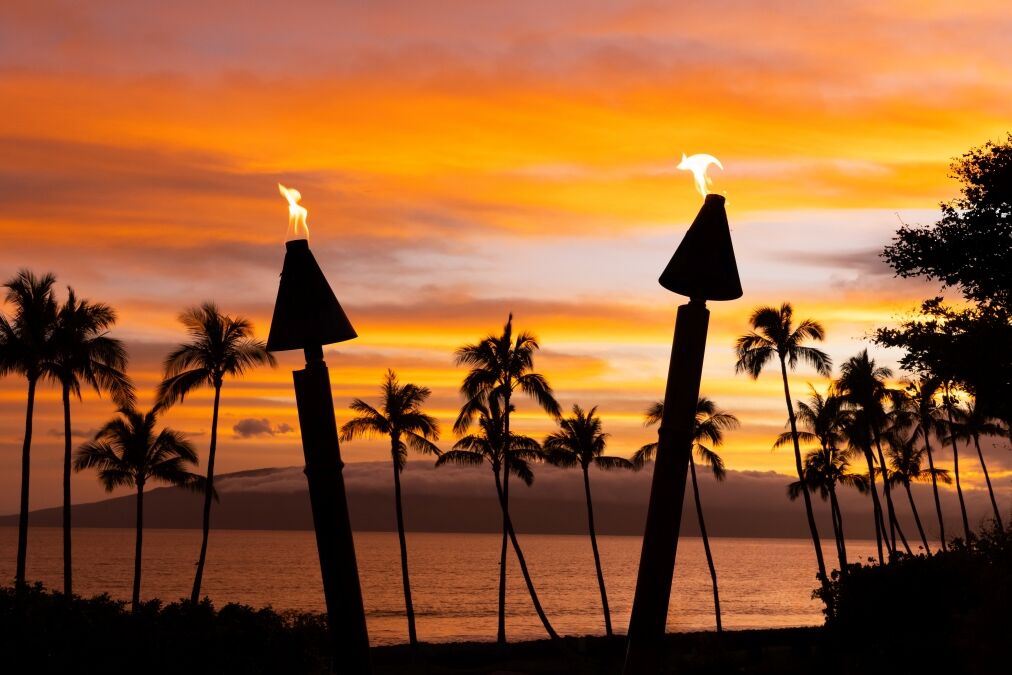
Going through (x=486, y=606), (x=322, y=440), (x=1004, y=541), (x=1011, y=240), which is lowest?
(x=486, y=606)

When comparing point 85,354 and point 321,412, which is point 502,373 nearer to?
point 85,354

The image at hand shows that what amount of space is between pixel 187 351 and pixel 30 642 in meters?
31.9

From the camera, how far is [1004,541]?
22828 mm

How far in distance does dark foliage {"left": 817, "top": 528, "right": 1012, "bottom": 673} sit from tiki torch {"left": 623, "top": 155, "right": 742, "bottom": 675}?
53.0 ft

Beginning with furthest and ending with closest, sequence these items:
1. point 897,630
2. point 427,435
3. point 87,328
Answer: point 427,435 → point 87,328 → point 897,630

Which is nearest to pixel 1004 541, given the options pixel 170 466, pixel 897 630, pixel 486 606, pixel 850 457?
pixel 897 630

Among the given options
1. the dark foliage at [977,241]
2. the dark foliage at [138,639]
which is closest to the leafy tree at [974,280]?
the dark foliage at [977,241]

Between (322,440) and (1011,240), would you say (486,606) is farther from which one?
(322,440)

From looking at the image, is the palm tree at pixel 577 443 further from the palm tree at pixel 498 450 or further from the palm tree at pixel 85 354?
the palm tree at pixel 85 354

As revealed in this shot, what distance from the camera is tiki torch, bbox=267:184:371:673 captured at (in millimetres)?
6203

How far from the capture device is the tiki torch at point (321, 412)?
6203mm

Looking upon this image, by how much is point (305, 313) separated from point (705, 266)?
2322 millimetres

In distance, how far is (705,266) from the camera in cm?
645

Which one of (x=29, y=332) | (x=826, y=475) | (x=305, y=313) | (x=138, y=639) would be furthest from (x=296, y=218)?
(x=826, y=475)
